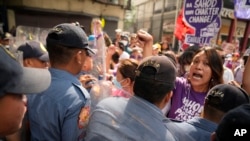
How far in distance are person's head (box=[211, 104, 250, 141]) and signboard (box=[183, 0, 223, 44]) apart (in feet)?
10.7

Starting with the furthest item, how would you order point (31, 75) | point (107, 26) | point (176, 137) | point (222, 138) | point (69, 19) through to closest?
point (107, 26) → point (69, 19) → point (176, 137) → point (31, 75) → point (222, 138)

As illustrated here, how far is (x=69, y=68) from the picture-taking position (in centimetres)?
183

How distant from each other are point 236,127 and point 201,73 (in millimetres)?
1503

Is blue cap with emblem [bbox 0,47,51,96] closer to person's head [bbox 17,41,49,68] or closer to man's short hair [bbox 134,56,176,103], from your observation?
man's short hair [bbox 134,56,176,103]

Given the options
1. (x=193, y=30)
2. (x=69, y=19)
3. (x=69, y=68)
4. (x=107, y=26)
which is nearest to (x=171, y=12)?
(x=107, y=26)

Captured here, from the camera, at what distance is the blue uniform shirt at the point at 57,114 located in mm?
1627

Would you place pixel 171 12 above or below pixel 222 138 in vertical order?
above

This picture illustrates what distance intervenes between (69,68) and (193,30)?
334 cm

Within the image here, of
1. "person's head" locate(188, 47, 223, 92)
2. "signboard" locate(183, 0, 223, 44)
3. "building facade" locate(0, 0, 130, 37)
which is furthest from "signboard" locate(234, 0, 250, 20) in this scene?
"building facade" locate(0, 0, 130, 37)

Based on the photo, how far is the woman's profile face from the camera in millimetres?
2604

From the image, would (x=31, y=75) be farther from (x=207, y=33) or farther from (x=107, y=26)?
(x=107, y=26)

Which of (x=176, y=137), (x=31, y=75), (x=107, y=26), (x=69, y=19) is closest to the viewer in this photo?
(x=31, y=75)

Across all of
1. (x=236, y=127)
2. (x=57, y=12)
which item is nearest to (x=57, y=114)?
(x=236, y=127)

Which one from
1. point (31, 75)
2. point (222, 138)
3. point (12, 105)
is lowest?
point (222, 138)
